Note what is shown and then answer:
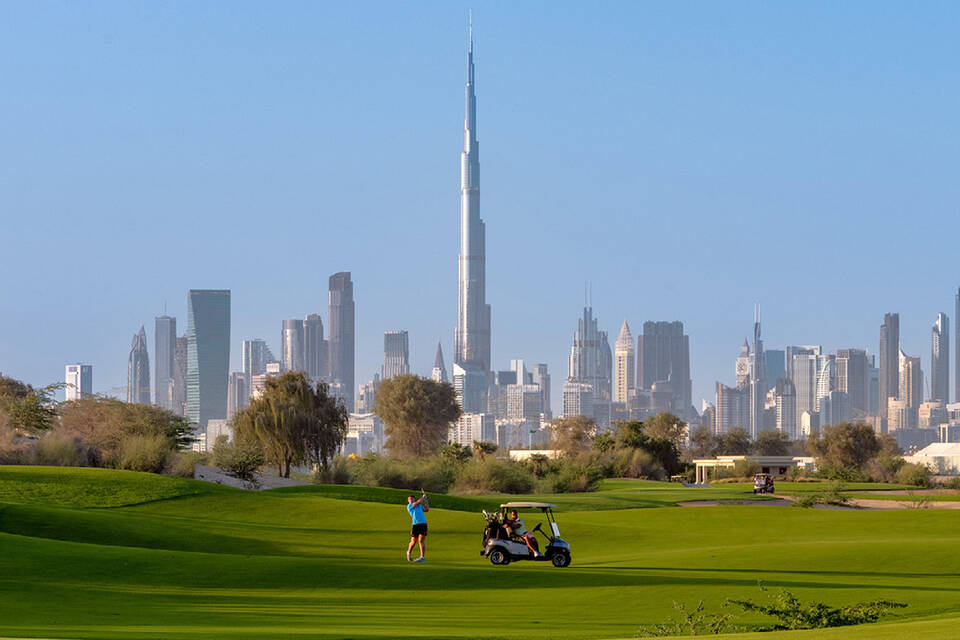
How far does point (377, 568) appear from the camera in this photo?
28.6 metres

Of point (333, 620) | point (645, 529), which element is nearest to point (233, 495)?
point (645, 529)

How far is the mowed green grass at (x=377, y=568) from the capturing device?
21.2 meters

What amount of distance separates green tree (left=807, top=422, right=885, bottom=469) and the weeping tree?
208 ft

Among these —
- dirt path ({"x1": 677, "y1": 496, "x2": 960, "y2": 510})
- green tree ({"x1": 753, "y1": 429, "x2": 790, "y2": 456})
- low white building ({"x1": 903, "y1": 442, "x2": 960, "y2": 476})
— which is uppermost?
dirt path ({"x1": 677, "y1": 496, "x2": 960, "y2": 510})

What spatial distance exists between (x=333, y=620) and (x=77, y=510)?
62.3ft

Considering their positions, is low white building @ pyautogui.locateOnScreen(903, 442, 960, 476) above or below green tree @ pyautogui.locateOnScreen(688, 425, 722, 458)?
below

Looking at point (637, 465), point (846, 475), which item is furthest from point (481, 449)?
point (846, 475)

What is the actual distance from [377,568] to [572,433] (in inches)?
4398

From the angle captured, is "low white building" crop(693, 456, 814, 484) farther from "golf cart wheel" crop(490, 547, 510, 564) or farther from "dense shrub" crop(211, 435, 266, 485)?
"golf cart wheel" crop(490, 547, 510, 564)

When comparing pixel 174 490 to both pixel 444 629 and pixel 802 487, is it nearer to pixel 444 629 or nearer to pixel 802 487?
pixel 444 629

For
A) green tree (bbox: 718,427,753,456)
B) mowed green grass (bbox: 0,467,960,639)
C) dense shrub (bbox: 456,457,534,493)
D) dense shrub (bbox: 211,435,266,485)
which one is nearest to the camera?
mowed green grass (bbox: 0,467,960,639)

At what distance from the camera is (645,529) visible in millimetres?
41562

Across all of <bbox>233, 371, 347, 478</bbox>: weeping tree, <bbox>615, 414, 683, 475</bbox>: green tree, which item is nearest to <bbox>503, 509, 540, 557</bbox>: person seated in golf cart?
<bbox>233, 371, 347, 478</bbox>: weeping tree

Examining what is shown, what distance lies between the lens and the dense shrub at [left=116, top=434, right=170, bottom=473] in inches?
2234
